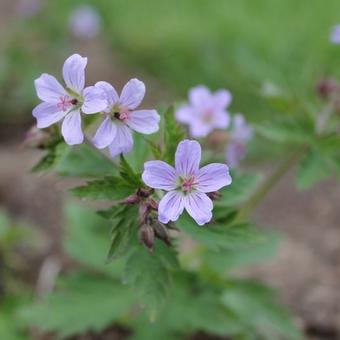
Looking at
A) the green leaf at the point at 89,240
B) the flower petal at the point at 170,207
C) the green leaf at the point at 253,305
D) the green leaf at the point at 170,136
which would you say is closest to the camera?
the flower petal at the point at 170,207

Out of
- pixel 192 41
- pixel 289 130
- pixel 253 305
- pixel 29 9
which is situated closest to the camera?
pixel 289 130

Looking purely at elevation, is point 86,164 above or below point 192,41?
below

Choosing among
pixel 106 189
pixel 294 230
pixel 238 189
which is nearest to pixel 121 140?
pixel 106 189

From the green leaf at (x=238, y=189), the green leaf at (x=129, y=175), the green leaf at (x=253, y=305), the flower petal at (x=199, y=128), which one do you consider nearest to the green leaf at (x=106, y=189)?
the green leaf at (x=129, y=175)

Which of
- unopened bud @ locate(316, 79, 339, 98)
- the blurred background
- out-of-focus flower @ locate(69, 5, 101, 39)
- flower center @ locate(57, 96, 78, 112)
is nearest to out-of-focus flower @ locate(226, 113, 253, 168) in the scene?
the blurred background

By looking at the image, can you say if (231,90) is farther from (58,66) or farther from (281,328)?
(281,328)

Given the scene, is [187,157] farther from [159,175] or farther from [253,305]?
[253,305]

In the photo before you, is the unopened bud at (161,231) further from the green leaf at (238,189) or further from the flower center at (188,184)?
the green leaf at (238,189)
